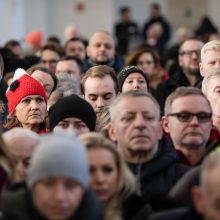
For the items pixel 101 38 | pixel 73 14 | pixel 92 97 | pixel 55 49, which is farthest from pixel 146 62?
pixel 73 14

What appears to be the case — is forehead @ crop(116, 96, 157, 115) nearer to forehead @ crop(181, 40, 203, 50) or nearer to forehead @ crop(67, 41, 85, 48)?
forehead @ crop(181, 40, 203, 50)

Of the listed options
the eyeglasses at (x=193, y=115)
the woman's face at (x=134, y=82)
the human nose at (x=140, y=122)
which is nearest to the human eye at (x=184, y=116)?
the eyeglasses at (x=193, y=115)

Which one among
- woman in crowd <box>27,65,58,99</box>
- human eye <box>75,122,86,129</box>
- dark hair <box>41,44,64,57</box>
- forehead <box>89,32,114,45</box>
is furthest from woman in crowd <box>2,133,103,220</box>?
dark hair <box>41,44,64,57</box>

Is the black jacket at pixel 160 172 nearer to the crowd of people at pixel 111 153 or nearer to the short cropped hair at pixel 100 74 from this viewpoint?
the crowd of people at pixel 111 153

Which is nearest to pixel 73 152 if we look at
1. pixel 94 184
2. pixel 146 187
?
pixel 94 184

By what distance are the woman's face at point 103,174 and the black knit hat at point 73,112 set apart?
1.88 metres

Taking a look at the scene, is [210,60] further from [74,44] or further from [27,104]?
[74,44]

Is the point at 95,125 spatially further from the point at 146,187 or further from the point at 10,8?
the point at 10,8

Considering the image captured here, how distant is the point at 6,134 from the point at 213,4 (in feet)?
79.5

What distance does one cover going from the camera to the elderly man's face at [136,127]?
28.0ft

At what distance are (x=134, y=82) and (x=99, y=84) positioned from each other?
2.58 ft

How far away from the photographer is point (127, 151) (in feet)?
28.2

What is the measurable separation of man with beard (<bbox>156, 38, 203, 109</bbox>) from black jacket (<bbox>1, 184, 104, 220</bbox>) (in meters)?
7.24

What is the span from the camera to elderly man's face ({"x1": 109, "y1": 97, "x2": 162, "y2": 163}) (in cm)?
854
